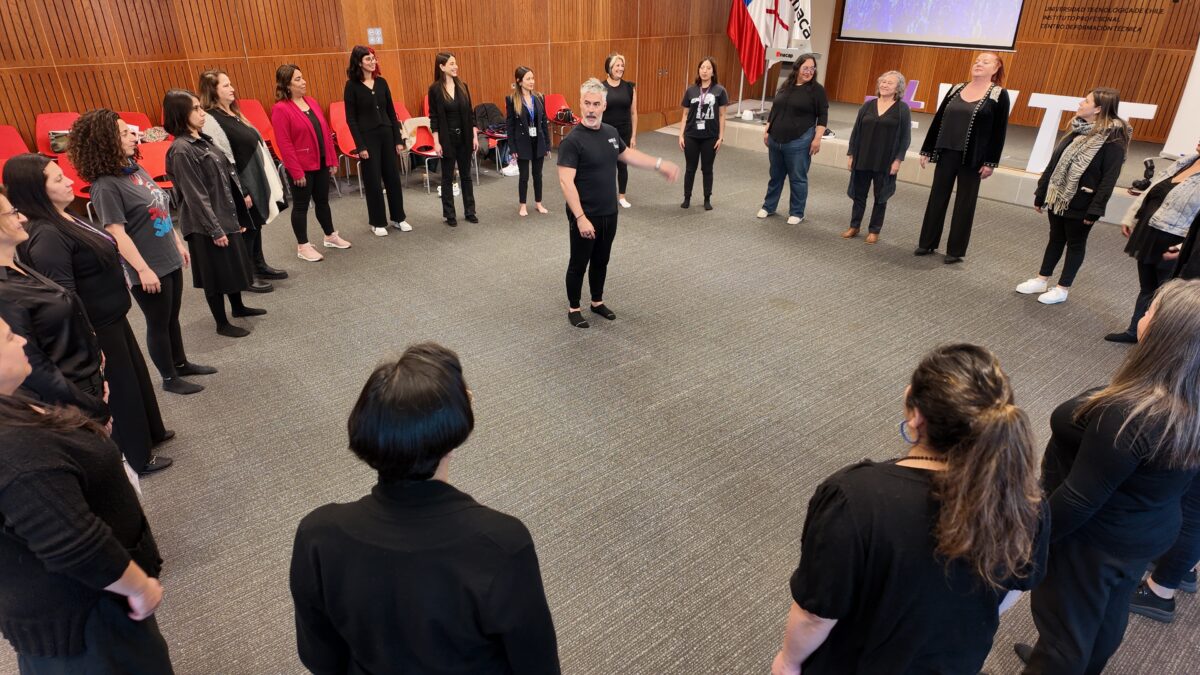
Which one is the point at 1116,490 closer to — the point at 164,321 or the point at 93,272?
the point at 93,272

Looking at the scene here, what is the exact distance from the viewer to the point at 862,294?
4934 millimetres

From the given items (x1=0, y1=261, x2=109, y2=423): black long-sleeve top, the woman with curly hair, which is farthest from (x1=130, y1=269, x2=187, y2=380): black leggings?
(x1=0, y1=261, x2=109, y2=423): black long-sleeve top

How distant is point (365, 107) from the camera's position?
5.61 metres

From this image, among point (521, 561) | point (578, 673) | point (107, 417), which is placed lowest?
point (578, 673)

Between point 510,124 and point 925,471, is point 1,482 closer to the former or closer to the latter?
point 925,471

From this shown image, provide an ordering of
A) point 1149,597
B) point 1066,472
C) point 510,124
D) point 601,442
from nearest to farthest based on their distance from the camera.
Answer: point 1066,472, point 1149,597, point 601,442, point 510,124

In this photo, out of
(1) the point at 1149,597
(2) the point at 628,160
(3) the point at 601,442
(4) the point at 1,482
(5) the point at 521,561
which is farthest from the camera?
(2) the point at 628,160

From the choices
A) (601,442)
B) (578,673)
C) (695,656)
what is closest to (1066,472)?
(695,656)

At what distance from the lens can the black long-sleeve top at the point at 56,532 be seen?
127 cm

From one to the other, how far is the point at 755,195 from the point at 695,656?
6095mm

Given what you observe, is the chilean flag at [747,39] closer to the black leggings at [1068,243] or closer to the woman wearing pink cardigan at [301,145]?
the black leggings at [1068,243]

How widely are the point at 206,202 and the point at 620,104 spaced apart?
3.91 metres

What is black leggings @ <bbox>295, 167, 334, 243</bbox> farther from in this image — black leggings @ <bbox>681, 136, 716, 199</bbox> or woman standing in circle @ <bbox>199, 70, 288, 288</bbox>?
black leggings @ <bbox>681, 136, 716, 199</bbox>

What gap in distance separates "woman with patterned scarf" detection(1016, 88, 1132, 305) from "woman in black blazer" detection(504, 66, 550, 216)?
4.23 metres
